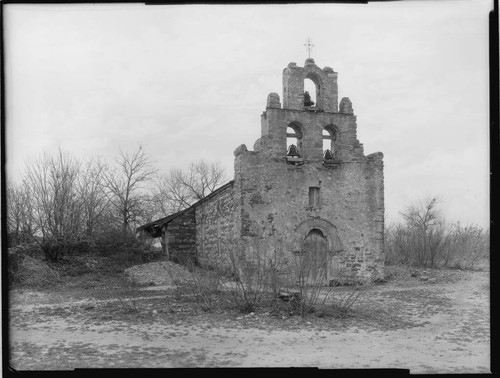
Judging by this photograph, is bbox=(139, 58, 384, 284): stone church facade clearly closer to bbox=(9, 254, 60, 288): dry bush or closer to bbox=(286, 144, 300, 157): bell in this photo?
bbox=(286, 144, 300, 157): bell

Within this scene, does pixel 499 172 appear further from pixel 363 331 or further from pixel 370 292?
pixel 370 292

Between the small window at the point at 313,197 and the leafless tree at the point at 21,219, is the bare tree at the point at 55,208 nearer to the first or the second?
the leafless tree at the point at 21,219

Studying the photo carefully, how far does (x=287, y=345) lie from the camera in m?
7.46

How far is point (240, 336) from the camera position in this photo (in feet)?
26.4

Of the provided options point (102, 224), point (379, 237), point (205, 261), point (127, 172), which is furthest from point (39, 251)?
point (127, 172)

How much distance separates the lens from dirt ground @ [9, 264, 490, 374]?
258 inches

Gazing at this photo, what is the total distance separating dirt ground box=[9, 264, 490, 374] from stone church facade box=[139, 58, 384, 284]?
4.26 m

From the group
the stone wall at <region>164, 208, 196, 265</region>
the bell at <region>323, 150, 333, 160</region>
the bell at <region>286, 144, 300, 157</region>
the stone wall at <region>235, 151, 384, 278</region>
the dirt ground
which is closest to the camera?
the dirt ground

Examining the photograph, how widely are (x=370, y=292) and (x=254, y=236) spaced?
4475 millimetres

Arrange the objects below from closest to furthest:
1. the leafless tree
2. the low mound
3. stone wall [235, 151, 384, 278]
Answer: stone wall [235, 151, 384, 278], the low mound, the leafless tree

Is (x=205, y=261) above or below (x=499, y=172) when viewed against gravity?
below

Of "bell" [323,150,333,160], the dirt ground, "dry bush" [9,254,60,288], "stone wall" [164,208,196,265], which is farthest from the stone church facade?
"dry bush" [9,254,60,288]

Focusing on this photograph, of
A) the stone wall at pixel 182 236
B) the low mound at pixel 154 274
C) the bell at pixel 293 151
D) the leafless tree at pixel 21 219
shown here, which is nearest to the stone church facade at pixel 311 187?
the bell at pixel 293 151

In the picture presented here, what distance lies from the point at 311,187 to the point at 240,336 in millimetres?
9593
